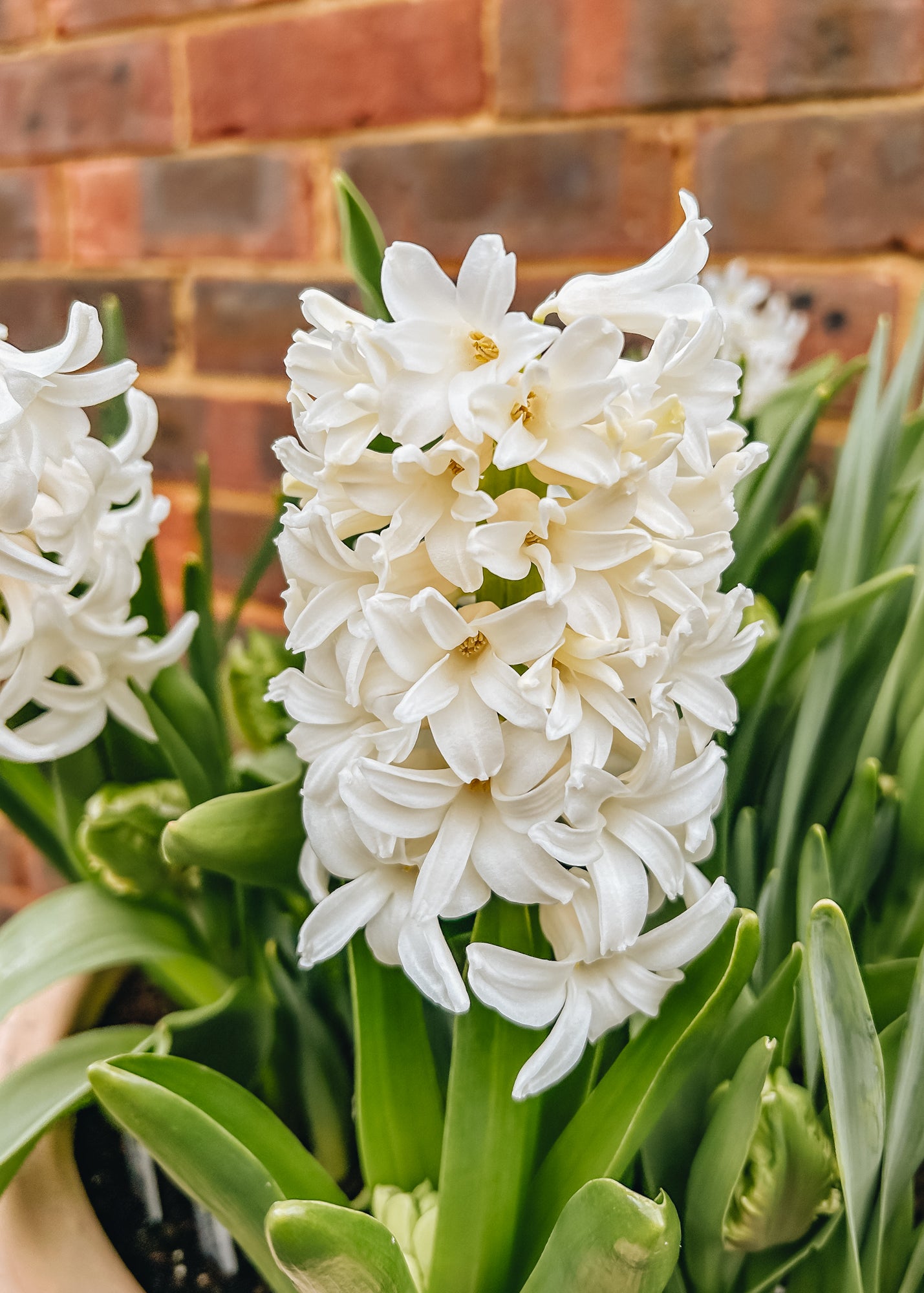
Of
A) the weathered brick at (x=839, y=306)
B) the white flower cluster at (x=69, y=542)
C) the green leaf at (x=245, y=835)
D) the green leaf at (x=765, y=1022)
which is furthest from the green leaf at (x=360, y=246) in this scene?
the weathered brick at (x=839, y=306)

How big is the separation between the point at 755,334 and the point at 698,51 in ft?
0.74

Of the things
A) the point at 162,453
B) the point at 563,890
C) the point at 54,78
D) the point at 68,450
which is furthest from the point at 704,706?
the point at 54,78

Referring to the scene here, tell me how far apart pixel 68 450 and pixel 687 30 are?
23.5 inches

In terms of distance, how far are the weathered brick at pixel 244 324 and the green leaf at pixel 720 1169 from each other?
29.5 inches

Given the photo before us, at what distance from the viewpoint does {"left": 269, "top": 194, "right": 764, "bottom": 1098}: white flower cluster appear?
0.29 m

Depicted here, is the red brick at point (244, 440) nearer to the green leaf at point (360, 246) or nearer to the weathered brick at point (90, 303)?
the weathered brick at point (90, 303)

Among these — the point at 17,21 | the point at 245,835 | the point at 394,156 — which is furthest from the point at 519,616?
the point at 17,21

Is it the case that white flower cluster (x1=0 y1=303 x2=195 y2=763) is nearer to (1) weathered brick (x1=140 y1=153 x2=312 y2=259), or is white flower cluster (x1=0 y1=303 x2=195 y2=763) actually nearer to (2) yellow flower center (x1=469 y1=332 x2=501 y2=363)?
(2) yellow flower center (x1=469 y1=332 x2=501 y2=363)

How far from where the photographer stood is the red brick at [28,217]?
1062 mm

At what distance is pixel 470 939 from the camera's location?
360mm

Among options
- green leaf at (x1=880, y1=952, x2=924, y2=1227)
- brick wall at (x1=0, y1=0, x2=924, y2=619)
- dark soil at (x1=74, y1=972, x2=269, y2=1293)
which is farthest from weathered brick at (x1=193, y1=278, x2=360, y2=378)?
green leaf at (x1=880, y1=952, x2=924, y2=1227)

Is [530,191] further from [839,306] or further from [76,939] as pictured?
[76,939]

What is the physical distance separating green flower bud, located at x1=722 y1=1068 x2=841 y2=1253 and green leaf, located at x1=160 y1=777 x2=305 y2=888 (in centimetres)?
20

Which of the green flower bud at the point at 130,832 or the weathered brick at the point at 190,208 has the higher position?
the weathered brick at the point at 190,208
